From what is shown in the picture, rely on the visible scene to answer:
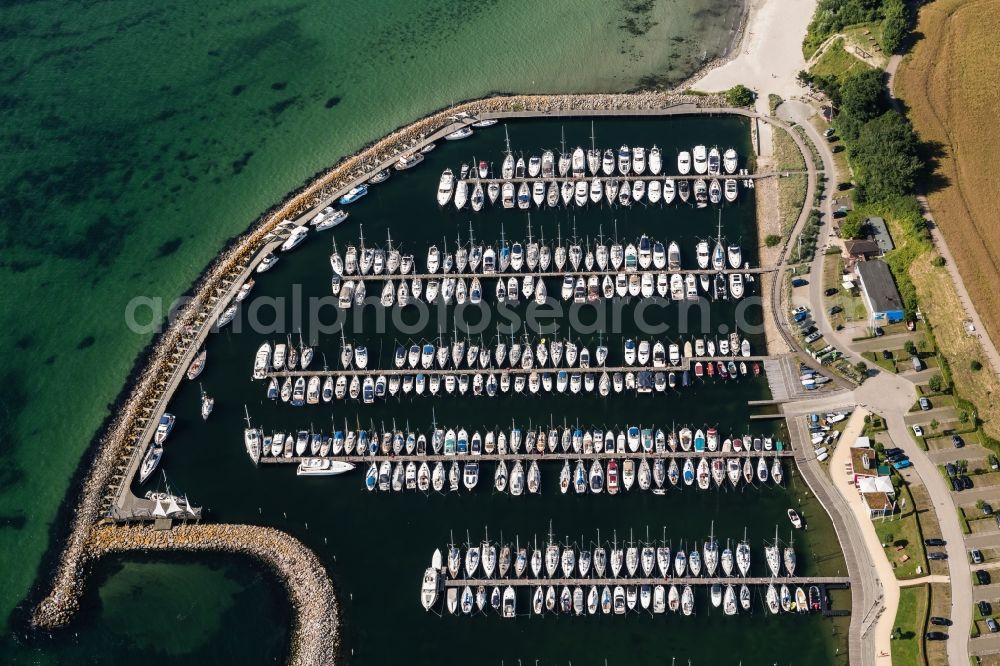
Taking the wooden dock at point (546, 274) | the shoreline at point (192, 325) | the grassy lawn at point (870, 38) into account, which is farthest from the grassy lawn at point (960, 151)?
the shoreline at point (192, 325)

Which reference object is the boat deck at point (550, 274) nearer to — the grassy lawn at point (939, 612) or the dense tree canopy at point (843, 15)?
the grassy lawn at point (939, 612)

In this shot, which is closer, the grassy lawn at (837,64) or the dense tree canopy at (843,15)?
the grassy lawn at (837,64)

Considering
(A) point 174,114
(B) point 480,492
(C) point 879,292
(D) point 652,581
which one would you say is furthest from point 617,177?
(A) point 174,114

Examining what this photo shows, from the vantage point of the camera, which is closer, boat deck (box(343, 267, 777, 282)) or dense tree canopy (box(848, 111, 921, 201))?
boat deck (box(343, 267, 777, 282))

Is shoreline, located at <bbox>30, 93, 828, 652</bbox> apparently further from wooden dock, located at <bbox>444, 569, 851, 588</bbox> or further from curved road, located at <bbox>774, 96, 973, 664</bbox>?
curved road, located at <bbox>774, 96, 973, 664</bbox>

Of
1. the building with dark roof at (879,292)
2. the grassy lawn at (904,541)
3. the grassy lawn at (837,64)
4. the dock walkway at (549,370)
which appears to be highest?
the grassy lawn at (837,64)

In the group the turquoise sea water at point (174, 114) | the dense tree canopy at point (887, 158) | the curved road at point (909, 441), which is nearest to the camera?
the curved road at point (909, 441)

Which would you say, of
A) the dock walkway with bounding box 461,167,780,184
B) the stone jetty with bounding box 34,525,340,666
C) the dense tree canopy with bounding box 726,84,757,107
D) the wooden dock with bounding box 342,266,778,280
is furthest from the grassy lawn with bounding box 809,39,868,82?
the stone jetty with bounding box 34,525,340,666
